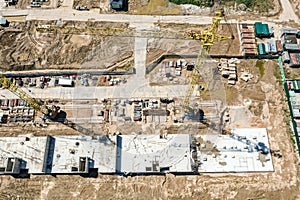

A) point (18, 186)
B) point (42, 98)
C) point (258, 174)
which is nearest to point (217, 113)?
point (258, 174)

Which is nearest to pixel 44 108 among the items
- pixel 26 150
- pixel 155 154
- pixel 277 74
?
pixel 26 150

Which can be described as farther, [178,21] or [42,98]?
[178,21]

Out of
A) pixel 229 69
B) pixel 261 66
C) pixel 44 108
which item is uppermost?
pixel 261 66

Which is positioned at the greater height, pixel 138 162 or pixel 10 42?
pixel 10 42

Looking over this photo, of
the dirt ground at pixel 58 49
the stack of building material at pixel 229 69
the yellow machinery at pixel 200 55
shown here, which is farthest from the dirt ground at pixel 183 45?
the dirt ground at pixel 58 49

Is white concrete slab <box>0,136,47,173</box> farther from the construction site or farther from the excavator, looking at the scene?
the excavator

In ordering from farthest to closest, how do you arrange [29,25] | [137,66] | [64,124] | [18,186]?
[29,25], [137,66], [64,124], [18,186]

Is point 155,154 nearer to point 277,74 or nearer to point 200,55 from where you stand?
point 200,55

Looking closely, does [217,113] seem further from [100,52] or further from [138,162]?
[100,52]
